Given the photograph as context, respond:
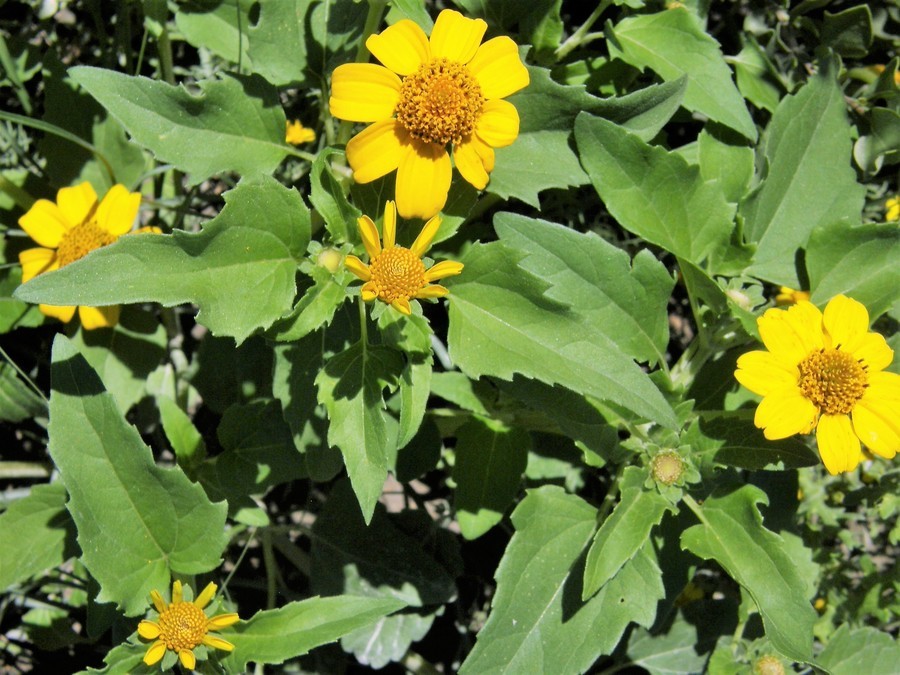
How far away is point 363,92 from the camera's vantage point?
1591 mm

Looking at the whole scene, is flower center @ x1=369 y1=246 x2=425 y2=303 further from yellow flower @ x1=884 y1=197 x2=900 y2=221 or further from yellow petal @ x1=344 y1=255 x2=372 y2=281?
yellow flower @ x1=884 y1=197 x2=900 y2=221

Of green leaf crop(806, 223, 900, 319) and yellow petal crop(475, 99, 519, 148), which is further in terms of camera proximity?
green leaf crop(806, 223, 900, 319)

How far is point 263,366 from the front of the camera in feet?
7.21

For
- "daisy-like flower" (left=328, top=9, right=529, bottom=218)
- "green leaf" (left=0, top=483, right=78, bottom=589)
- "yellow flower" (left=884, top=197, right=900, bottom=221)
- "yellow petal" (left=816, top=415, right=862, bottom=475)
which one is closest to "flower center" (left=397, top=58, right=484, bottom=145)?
"daisy-like flower" (left=328, top=9, right=529, bottom=218)

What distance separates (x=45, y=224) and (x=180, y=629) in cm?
103

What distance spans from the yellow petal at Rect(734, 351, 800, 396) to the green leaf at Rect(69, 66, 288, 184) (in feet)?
3.54

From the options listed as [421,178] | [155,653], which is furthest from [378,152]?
[155,653]

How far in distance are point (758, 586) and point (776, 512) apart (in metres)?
0.59

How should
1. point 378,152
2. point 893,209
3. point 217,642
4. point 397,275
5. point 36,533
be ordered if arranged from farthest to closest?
point 893,209
point 36,533
point 217,642
point 378,152
point 397,275

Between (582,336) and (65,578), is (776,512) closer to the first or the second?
(582,336)

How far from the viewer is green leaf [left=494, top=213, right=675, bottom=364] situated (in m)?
1.88

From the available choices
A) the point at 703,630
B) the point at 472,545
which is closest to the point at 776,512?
the point at 703,630

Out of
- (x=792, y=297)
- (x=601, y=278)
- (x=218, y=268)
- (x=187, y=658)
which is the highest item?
(x=218, y=268)

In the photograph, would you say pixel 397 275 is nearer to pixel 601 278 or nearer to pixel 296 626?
pixel 601 278
